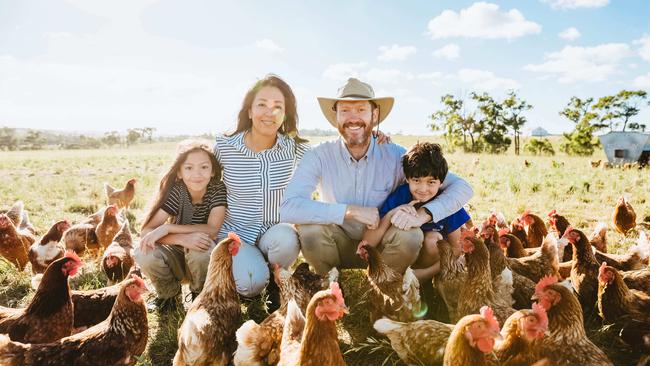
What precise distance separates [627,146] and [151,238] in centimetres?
2884

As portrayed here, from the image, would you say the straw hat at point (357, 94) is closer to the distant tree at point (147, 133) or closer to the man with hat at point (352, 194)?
the man with hat at point (352, 194)

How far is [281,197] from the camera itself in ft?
13.0

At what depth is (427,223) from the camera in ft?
12.2

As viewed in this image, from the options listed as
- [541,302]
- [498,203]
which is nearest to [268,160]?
[541,302]

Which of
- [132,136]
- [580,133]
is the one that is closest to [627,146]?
[580,133]

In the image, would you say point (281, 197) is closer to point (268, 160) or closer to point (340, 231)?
point (268, 160)

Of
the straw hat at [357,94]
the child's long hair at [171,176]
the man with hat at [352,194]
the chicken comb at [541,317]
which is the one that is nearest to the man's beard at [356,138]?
the man with hat at [352,194]

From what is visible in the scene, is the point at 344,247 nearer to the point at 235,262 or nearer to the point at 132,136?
the point at 235,262

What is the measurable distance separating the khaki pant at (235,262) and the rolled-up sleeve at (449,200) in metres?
1.31

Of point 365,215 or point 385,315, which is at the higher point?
point 365,215

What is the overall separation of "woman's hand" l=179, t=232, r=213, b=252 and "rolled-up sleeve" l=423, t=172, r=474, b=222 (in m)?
1.97

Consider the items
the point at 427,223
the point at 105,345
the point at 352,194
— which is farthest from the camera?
the point at 352,194

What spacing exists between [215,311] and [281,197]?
146 centimetres

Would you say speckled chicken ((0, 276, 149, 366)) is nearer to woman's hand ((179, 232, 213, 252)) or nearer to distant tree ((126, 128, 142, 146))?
woman's hand ((179, 232, 213, 252))
